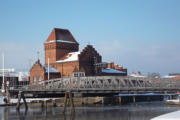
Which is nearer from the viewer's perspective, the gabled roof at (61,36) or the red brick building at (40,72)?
the red brick building at (40,72)

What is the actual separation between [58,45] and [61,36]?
385 centimetres

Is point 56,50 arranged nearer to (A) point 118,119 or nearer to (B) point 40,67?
(B) point 40,67

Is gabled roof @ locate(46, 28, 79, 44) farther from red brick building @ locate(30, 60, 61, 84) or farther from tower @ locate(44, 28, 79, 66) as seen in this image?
red brick building @ locate(30, 60, 61, 84)

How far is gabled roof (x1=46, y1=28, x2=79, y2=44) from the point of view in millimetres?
105438

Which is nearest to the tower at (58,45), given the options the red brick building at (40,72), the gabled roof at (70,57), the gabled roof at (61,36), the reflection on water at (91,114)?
the gabled roof at (61,36)

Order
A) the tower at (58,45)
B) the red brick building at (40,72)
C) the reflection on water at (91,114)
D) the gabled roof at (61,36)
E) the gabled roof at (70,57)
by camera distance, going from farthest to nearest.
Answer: the gabled roof at (61,36), the tower at (58,45), the gabled roof at (70,57), the red brick building at (40,72), the reflection on water at (91,114)

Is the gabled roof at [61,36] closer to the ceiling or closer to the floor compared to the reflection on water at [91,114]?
closer to the ceiling

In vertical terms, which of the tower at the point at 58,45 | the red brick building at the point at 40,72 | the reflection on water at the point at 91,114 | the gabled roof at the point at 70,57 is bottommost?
the reflection on water at the point at 91,114

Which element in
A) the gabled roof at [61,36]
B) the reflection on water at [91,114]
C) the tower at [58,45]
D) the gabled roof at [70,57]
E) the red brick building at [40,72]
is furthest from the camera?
the gabled roof at [61,36]

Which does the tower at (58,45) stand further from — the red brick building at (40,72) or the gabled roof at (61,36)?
the red brick building at (40,72)

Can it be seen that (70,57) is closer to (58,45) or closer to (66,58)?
(66,58)

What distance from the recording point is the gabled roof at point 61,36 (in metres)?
105

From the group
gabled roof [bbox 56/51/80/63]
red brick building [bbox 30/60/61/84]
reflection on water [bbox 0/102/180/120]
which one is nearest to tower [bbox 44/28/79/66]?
gabled roof [bbox 56/51/80/63]

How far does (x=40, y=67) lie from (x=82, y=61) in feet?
38.4
